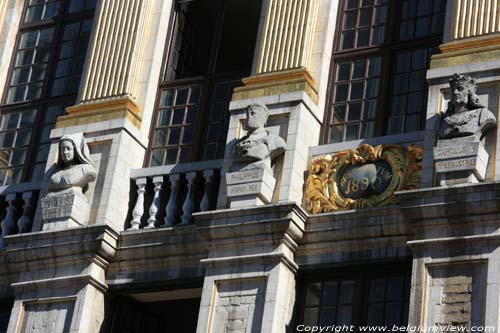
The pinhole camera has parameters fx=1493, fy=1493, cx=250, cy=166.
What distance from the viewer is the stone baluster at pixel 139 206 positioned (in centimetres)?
2484

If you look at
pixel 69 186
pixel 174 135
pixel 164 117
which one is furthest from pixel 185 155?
pixel 69 186

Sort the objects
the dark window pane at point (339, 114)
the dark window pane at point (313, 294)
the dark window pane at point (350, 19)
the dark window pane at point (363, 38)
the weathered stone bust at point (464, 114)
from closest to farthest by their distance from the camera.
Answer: the weathered stone bust at point (464, 114)
the dark window pane at point (313, 294)
the dark window pane at point (339, 114)
the dark window pane at point (363, 38)
the dark window pane at point (350, 19)

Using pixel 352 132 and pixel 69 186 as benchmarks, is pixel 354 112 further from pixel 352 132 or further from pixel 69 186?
pixel 69 186

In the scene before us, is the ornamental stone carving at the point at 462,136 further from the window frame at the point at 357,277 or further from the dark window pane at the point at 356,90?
the dark window pane at the point at 356,90

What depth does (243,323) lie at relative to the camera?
73.6 feet

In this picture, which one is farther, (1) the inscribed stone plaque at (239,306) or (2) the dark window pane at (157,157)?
(2) the dark window pane at (157,157)

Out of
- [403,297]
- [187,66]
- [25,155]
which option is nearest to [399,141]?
[403,297]

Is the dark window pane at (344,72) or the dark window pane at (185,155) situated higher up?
the dark window pane at (344,72)

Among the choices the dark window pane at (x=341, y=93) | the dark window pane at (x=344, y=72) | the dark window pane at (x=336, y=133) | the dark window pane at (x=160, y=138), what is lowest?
the dark window pane at (x=336, y=133)

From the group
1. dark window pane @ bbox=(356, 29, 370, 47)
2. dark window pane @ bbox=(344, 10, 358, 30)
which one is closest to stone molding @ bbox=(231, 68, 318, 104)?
dark window pane @ bbox=(356, 29, 370, 47)

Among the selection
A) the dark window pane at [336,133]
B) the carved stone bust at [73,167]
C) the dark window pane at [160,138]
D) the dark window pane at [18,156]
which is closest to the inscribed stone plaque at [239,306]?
the dark window pane at [336,133]

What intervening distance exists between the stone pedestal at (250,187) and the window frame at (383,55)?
55.6 inches

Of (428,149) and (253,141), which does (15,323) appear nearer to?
(253,141)

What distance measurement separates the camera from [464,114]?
22.1 metres
